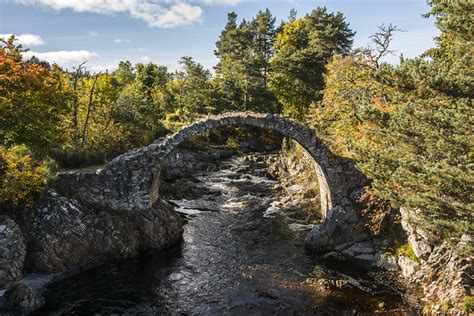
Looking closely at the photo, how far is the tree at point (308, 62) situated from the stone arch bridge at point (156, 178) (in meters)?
20.6

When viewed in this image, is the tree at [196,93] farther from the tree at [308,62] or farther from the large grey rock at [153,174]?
the large grey rock at [153,174]

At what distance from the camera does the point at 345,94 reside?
25062 millimetres

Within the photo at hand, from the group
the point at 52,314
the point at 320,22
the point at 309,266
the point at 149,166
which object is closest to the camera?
the point at 52,314

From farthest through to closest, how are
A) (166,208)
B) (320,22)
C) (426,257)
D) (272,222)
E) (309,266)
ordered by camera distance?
(320,22)
(272,222)
(166,208)
(309,266)
(426,257)

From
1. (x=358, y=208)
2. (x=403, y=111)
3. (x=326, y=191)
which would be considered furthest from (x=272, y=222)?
(x=403, y=111)

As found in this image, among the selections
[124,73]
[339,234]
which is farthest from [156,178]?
[124,73]

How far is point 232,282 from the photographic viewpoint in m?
17.9

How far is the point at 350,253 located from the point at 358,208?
112 inches

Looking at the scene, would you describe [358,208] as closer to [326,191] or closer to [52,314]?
[326,191]

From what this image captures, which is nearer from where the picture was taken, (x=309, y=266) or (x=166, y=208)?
(x=309, y=266)

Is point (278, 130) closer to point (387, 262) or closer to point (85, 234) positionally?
point (387, 262)

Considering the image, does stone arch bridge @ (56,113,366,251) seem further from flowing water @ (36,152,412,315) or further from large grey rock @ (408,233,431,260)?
large grey rock @ (408,233,431,260)

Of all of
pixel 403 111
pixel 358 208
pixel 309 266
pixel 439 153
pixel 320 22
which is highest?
pixel 320 22

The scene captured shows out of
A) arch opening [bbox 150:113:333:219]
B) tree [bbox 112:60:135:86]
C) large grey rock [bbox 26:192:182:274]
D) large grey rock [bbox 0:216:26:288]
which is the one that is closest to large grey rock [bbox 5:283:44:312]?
large grey rock [bbox 0:216:26:288]
